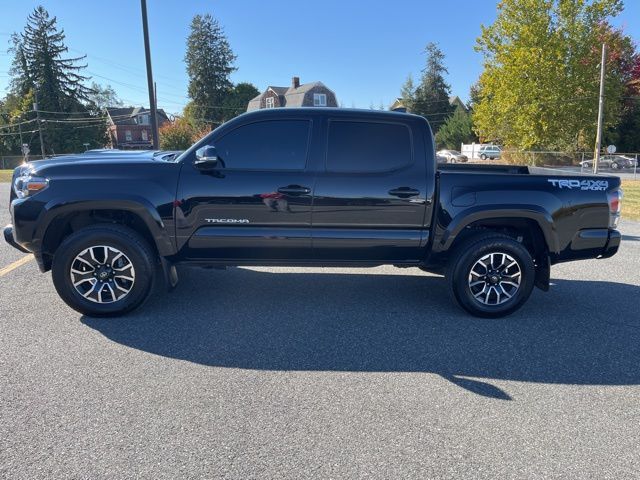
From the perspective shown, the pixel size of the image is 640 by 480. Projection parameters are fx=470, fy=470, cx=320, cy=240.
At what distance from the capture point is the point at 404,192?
4359 millimetres

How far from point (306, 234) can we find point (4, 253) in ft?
16.8

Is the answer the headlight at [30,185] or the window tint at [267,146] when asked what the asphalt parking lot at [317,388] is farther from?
the window tint at [267,146]

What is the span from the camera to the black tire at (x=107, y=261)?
13.9 feet

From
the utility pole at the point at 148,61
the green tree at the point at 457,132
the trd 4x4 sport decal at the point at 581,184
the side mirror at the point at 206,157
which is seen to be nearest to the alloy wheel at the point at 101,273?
the side mirror at the point at 206,157

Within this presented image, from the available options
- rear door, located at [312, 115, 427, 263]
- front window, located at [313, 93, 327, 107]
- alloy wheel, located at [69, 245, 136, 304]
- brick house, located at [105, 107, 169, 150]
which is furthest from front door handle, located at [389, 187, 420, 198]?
brick house, located at [105, 107, 169, 150]

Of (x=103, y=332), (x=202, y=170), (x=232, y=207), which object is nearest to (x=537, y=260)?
(x=232, y=207)

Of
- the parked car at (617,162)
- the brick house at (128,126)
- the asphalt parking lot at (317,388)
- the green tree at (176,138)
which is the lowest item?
the asphalt parking lot at (317,388)

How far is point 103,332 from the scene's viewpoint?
407 cm

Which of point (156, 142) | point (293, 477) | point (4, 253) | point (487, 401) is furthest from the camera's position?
point (156, 142)

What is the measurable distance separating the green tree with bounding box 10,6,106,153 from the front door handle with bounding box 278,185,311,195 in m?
57.4

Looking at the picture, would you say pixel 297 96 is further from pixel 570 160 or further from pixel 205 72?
pixel 570 160

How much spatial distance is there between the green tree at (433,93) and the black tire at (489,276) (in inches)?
2637

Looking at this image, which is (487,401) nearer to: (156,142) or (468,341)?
(468,341)

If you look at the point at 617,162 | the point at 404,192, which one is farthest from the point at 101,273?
the point at 617,162
